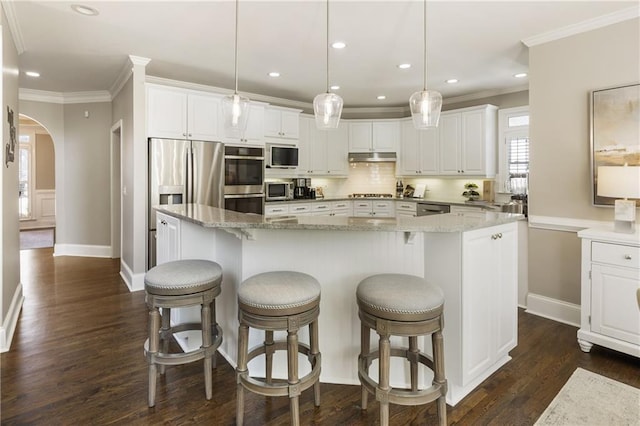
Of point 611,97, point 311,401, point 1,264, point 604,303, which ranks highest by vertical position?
point 611,97

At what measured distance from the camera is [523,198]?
4664mm

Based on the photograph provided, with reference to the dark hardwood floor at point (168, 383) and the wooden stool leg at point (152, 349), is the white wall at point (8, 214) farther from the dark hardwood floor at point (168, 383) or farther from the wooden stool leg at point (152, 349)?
the wooden stool leg at point (152, 349)

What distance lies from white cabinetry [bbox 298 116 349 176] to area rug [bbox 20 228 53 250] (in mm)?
5150

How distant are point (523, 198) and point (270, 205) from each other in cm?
347

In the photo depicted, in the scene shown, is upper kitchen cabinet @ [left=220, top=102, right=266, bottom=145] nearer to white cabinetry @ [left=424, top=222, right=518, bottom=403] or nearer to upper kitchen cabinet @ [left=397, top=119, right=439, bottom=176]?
upper kitchen cabinet @ [left=397, top=119, right=439, bottom=176]

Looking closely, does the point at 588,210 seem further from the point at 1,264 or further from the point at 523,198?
the point at 1,264

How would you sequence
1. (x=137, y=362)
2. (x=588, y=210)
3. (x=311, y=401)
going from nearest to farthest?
(x=311, y=401)
(x=137, y=362)
(x=588, y=210)

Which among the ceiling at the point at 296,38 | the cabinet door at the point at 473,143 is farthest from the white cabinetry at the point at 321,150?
the cabinet door at the point at 473,143

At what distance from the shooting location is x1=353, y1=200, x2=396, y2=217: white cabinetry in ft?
20.9

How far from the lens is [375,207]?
6.40 metres

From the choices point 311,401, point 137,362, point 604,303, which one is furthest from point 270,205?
point 604,303

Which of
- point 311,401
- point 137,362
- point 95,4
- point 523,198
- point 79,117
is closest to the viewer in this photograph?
point 311,401

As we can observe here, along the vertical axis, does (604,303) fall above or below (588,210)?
below

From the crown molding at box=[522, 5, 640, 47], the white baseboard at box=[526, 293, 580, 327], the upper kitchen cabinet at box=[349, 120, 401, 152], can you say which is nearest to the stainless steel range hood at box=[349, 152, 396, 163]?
the upper kitchen cabinet at box=[349, 120, 401, 152]
